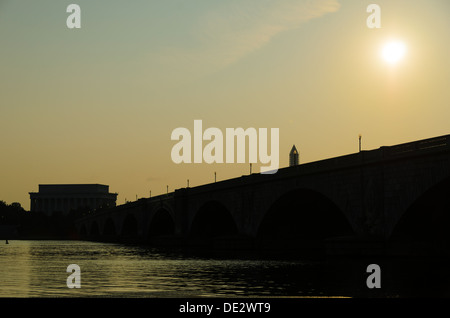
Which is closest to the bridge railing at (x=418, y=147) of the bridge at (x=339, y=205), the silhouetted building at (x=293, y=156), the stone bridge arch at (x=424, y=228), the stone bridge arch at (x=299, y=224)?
the bridge at (x=339, y=205)

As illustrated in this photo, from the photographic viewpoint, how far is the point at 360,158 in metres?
54.2

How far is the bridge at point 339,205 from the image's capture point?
48344mm

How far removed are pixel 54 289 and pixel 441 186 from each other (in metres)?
28.3

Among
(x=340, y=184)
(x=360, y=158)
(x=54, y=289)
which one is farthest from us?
(x=340, y=184)

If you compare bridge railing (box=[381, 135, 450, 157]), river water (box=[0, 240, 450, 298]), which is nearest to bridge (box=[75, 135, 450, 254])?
bridge railing (box=[381, 135, 450, 157])

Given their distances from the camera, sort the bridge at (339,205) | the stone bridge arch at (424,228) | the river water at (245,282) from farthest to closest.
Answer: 1. the stone bridge arch at (424,228)
2. the bridge at (339,205)
3. the river water at (245,282)

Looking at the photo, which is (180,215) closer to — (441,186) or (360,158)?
(360,158)

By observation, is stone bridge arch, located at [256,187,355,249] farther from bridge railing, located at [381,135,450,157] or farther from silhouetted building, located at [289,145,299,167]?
silhouetted building, located at [289,145,299,167]

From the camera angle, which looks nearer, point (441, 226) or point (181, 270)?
point (181, 270)

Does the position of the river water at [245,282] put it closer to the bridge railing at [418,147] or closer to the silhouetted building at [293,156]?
the bridge railing at [418,147]

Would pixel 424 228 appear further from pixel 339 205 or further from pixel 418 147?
pixel 339 205

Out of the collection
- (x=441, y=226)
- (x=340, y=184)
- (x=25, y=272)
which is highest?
(x=340, y=184)
